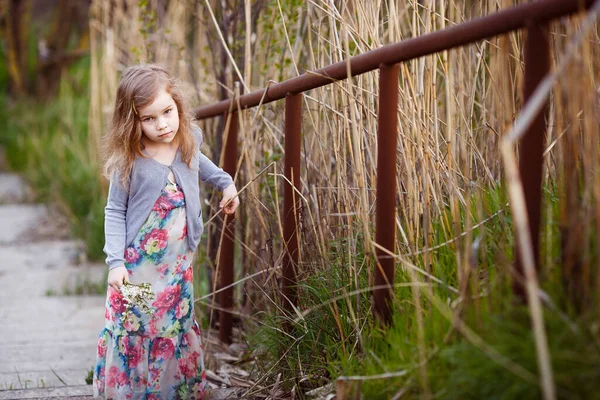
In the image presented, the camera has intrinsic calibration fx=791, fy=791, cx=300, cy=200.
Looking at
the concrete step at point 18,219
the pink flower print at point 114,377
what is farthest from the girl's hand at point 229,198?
the concrete step at point 18,219

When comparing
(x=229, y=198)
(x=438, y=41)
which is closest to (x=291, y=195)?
(x=229, y=198)

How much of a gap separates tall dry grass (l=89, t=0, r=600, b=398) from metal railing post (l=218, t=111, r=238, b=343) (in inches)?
2.6

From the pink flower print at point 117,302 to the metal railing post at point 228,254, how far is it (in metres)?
0.56

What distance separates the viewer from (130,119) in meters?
2.25

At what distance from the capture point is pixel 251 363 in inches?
112

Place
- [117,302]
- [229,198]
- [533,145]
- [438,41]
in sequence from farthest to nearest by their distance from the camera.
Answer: [229,198] < [117,302] < [438,41] < [533,145]

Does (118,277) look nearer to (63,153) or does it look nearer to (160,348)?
(160,348)

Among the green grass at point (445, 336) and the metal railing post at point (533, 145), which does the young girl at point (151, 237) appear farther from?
the metal railing post at point (533, 145)

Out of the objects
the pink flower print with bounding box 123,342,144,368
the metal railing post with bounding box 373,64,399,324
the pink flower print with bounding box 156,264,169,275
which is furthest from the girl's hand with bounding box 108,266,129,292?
the metal railing post with bounding box 373,64,399,324

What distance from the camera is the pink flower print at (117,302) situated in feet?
7.44

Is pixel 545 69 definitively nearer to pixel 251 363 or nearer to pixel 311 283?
pixel 311 283

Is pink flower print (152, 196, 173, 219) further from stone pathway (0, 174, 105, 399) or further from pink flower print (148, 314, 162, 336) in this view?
stone pathway (0, 174, 105, 399)

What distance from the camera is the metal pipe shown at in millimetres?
1300

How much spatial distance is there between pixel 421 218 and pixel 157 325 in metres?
0.82
